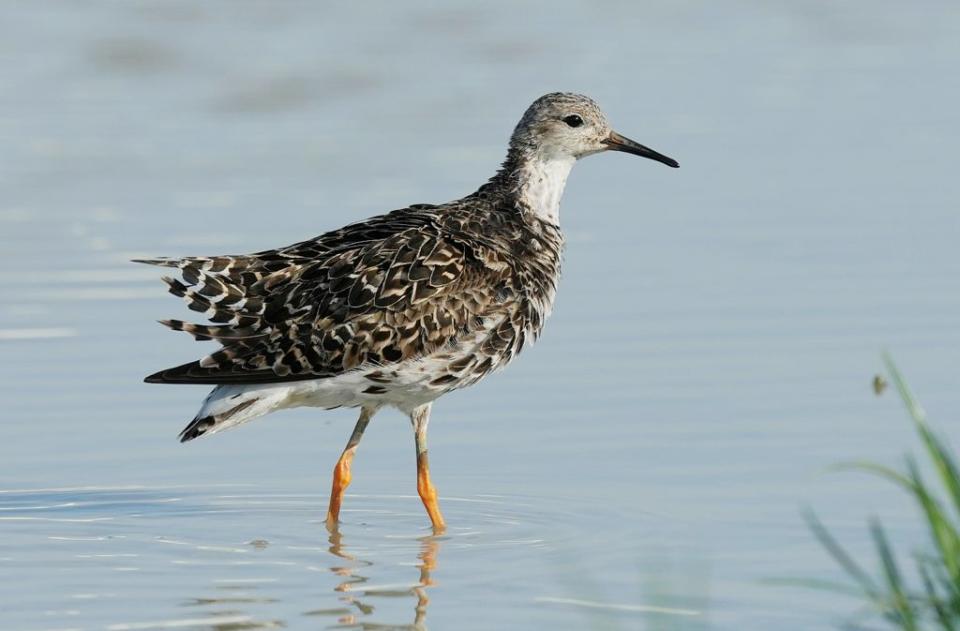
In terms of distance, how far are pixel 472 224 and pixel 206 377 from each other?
1.67 metres

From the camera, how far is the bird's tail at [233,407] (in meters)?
10.1

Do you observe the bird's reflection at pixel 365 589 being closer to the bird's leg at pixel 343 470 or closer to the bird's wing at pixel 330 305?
the bird's leg at pixel 343 470

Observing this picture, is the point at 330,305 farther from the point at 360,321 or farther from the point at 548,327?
the point at 548,327

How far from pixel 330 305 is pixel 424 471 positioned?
3.22 ft

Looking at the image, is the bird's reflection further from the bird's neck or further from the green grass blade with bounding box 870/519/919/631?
the green grass blade with bounding box 870/519/919/631

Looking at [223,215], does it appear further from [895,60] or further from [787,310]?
[895,60]

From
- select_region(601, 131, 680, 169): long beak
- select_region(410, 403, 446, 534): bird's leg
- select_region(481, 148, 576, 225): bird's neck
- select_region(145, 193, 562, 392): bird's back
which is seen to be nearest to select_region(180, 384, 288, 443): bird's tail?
select_region(145, 193, 562, 392): bird's back

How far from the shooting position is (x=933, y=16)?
72.4 feet

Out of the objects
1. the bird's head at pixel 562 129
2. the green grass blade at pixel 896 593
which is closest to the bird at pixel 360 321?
the bird's head at pixel 562 129

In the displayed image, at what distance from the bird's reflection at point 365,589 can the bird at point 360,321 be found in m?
0.39

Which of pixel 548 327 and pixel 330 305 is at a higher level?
pixel 548 327

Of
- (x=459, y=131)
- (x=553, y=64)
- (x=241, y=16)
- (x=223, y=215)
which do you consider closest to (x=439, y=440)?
(x=223, y=215)

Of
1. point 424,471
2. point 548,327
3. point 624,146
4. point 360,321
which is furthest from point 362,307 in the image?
point 548,327

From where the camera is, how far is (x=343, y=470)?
10484 millimetres
